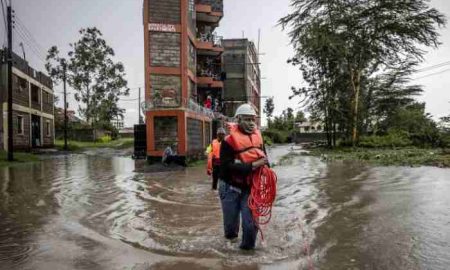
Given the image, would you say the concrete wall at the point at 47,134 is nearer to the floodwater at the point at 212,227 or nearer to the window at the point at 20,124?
the window at the point at 20,124

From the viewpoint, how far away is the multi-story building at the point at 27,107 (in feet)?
109

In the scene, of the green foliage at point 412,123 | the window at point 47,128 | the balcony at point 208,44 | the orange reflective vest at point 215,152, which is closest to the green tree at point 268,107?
the green foliage at point 412,123

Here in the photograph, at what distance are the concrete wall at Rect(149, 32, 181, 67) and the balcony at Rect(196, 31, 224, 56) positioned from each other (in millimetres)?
7721

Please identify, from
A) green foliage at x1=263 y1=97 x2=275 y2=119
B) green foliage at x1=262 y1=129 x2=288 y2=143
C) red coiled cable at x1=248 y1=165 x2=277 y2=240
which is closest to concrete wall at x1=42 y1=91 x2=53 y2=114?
green foliage at x1=262 y1=129 x2=288 y2=143

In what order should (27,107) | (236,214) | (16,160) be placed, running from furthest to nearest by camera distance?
1. (27,107)
2. (16,160)
3. (236,214)

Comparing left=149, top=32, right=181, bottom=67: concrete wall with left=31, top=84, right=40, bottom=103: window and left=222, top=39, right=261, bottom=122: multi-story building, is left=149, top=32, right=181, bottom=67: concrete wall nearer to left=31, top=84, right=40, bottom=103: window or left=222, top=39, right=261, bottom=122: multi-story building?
left=31, top=84, right=40, bottom=103: window

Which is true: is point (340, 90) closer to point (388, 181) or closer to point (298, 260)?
point (388, 181)

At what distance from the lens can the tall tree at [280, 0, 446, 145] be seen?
31.3m

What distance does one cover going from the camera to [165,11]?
30562 millimetres

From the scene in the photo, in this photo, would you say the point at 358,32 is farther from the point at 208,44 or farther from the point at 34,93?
the point at 34,93

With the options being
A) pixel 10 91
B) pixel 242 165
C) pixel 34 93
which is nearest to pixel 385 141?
pixel 10 91

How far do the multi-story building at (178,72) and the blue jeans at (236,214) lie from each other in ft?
56.6

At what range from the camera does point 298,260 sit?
19.5ft

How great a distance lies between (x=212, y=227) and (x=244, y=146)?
232cm
